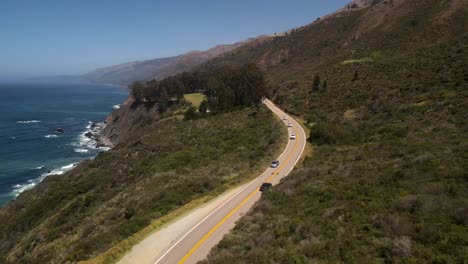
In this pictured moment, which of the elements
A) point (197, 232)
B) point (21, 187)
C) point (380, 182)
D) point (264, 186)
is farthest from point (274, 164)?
point (21, 187)

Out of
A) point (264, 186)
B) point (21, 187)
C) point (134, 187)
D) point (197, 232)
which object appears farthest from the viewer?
point (21, 187)

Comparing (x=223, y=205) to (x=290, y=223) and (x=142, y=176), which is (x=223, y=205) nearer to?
(x=290, y=223)

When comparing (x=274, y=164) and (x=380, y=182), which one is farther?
(x=274, y=164)

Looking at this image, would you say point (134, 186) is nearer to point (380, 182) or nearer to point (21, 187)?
point (380, 182)

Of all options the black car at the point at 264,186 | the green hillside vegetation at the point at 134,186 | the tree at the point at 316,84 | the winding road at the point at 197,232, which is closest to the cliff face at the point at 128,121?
the green hillside vegetation at the point at 134,186

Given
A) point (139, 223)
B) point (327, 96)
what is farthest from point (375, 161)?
point (327, 96)

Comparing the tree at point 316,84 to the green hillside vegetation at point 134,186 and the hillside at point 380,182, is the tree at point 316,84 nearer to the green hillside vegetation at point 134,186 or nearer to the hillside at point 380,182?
the hillside at point 380,182

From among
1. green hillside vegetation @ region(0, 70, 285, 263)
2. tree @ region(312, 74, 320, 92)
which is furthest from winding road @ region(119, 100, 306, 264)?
tree @ region(312, 74, 320, 92)
